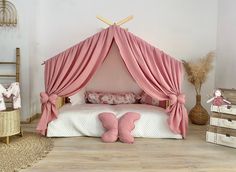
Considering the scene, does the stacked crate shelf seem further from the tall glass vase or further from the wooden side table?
the wooden side table

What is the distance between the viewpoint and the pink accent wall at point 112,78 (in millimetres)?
3918

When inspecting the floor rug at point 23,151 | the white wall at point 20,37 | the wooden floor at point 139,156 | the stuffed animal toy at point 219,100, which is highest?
the white wall at point 20,37

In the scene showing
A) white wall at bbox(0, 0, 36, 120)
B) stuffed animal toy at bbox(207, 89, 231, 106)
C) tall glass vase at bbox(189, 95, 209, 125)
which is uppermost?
white wall at bbox(0, 0, 36, 120)

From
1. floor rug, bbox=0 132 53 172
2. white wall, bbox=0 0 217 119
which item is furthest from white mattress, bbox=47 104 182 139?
white wall, bbox=0 0 217 119

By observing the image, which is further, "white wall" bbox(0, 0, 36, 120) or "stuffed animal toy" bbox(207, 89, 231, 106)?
→ "white wall" bbox(0, 0, 36, 120)

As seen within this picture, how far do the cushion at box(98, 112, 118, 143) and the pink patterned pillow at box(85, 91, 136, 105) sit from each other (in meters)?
0.74

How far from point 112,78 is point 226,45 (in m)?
2.03

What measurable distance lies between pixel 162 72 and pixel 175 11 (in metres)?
1.82

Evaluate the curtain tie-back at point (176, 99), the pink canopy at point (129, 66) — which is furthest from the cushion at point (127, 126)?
the curtain tie-back at point (176, 99)

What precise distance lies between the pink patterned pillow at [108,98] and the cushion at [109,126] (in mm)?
736

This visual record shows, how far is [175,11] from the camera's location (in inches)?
172

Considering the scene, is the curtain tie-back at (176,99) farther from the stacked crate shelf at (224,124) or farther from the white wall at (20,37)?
the white wall at (20,37)

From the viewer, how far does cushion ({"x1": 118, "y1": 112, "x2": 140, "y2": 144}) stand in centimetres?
292

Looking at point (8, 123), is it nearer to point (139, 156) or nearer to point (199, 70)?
point (139, 156)
